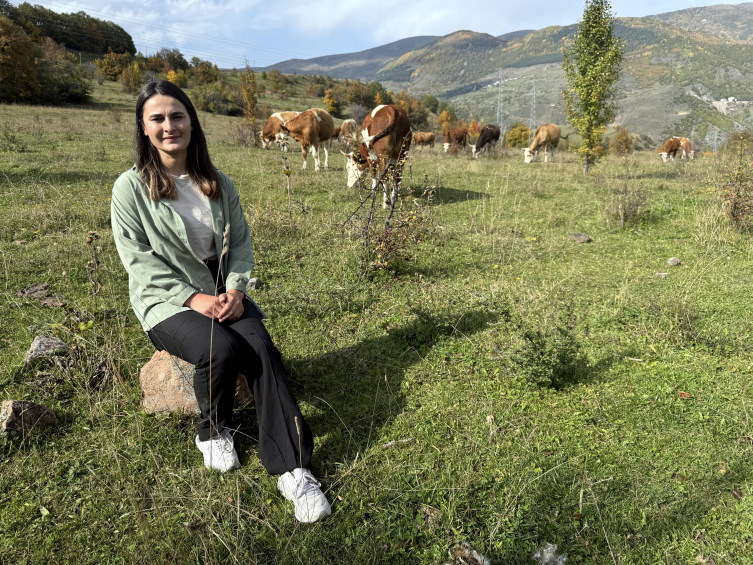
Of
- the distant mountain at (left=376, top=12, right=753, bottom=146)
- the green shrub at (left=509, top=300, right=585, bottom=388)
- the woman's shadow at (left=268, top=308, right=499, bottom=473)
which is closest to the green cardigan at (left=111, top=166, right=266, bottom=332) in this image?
the woman's shadow at (left=268, top=308, right=499, bottom=473)

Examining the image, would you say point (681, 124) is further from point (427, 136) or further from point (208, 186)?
point (208, 186)

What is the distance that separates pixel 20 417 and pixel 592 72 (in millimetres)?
14087

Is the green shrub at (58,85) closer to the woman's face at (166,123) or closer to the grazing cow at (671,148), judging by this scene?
the woman's face at (166,123)

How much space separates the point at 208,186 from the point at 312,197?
6.39 meters

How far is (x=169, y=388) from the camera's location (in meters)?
2.68

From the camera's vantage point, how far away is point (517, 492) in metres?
2.13

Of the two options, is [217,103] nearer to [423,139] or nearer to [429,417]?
[423,139]

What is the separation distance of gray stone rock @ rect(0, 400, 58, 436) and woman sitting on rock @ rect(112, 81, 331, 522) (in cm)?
86

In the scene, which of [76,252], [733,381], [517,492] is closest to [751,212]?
[733,381]

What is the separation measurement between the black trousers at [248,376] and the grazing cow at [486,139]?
19.4 m

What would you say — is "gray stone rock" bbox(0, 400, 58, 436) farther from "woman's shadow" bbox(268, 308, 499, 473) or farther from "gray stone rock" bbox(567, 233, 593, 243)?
"gray stone rock" bbox(567, 233, 593, 243)

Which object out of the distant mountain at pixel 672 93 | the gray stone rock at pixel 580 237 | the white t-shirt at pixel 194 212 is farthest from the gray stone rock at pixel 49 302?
the distant mountain at pixel 672 93

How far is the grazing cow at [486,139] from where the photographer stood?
2027 cm

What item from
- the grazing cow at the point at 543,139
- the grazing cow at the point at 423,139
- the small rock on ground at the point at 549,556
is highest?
the grazing cow at the point at 423,139
